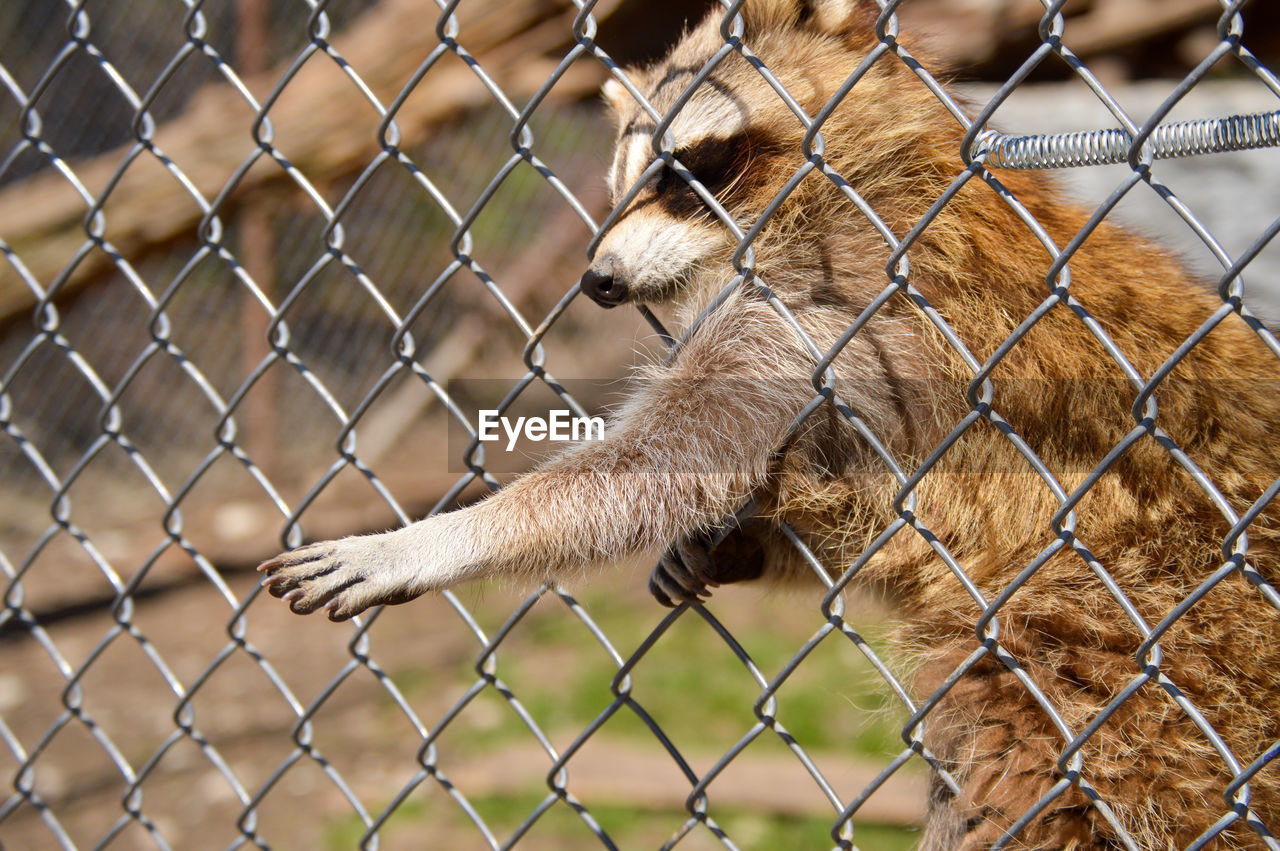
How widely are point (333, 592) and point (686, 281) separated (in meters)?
1.11

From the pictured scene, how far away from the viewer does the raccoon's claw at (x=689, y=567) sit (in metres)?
2.23

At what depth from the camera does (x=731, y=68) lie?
2.55 meters

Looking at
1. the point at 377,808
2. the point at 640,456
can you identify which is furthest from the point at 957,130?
the point at 377,808

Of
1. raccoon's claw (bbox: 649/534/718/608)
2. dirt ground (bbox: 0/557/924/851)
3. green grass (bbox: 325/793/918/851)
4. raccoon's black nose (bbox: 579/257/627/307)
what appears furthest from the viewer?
dirt ground (bbox: 0/557/924/851)

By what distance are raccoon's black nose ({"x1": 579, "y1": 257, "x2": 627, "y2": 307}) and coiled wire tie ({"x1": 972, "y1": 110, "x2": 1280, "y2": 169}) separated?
1.06 meters

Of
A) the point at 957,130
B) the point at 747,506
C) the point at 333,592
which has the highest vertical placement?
the point at 957,130

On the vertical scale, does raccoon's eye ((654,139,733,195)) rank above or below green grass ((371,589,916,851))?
above

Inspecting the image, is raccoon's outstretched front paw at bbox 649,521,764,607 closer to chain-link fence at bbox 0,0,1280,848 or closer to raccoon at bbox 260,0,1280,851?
raccoon at bbox 260,0,1280,851

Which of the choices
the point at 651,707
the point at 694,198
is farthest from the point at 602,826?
the point at 694,198

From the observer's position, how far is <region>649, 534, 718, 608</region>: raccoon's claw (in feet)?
7.31

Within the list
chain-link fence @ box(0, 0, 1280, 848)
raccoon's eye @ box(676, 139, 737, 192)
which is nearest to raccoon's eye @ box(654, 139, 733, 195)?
raccoon's eye @ box(676, 139, 737, 192)

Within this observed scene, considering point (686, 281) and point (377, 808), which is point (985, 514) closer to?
point (686, 281)

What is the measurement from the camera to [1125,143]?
4.20 ft

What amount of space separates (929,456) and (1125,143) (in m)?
0.73
